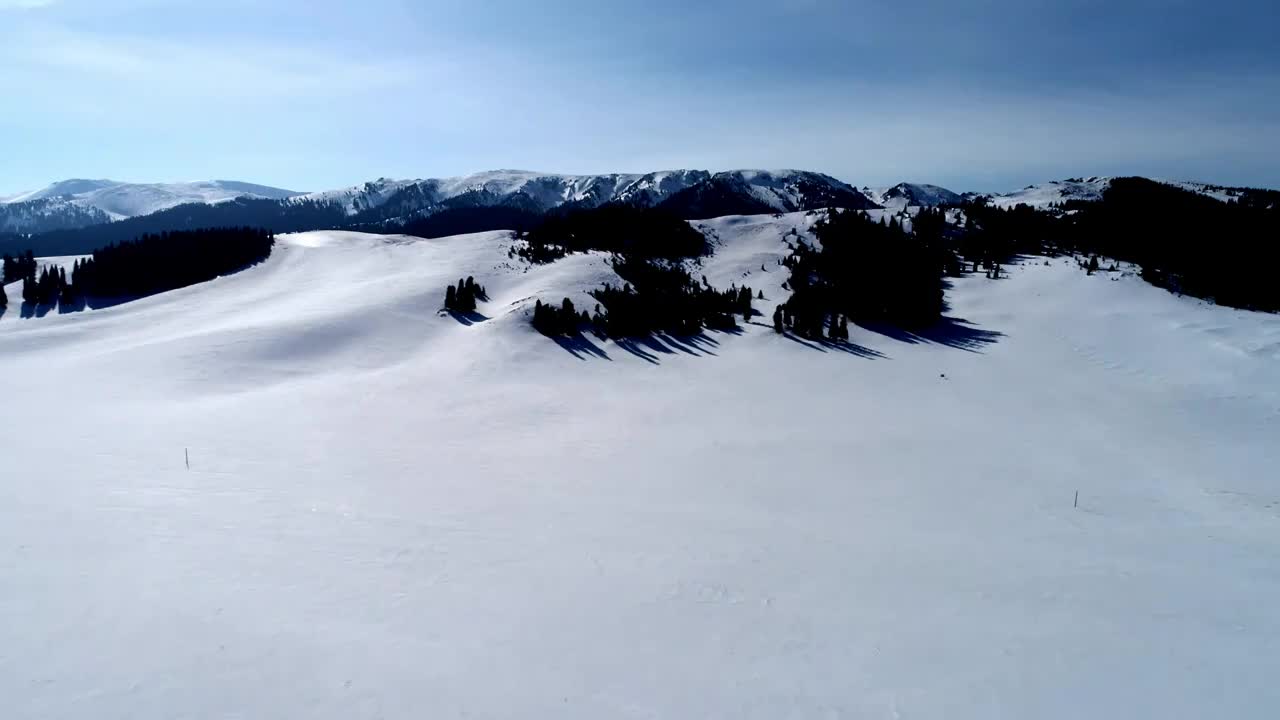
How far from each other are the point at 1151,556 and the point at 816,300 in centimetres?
3582

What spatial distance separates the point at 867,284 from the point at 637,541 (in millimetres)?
43616

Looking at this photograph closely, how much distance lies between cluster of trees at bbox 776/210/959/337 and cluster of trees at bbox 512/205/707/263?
48.2 feet

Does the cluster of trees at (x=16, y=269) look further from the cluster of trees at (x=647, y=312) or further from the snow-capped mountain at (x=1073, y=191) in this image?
the snow-capped mountain at (x=1073, y=191)

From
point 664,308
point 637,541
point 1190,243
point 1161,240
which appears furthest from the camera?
point 1161,240

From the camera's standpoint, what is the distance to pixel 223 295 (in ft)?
195

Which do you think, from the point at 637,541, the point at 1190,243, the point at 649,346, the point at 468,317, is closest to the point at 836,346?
the point at 649,346

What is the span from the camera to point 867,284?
2026 inches

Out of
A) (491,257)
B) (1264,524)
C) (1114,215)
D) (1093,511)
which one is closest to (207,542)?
(1093,511)

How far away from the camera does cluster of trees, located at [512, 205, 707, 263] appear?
6981cm

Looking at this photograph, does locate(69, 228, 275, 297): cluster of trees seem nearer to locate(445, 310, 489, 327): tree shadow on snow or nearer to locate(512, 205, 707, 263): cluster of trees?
locate(512, 205, 707, 263): cluster of trees

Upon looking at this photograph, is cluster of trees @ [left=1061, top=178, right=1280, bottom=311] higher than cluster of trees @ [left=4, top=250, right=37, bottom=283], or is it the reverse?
cluster of trees @ [left=1061, top=178, right=1280, bottom=311]

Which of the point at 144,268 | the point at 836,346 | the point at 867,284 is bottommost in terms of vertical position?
the point at 836,346

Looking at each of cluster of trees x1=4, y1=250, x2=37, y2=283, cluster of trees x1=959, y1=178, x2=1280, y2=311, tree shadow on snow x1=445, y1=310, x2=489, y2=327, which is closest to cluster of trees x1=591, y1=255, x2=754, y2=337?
tree shadow on snow x1=445, y1=310, x2=489, y2=327

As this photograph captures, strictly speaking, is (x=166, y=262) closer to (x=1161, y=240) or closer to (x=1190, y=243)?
(x=1190, y=243)
